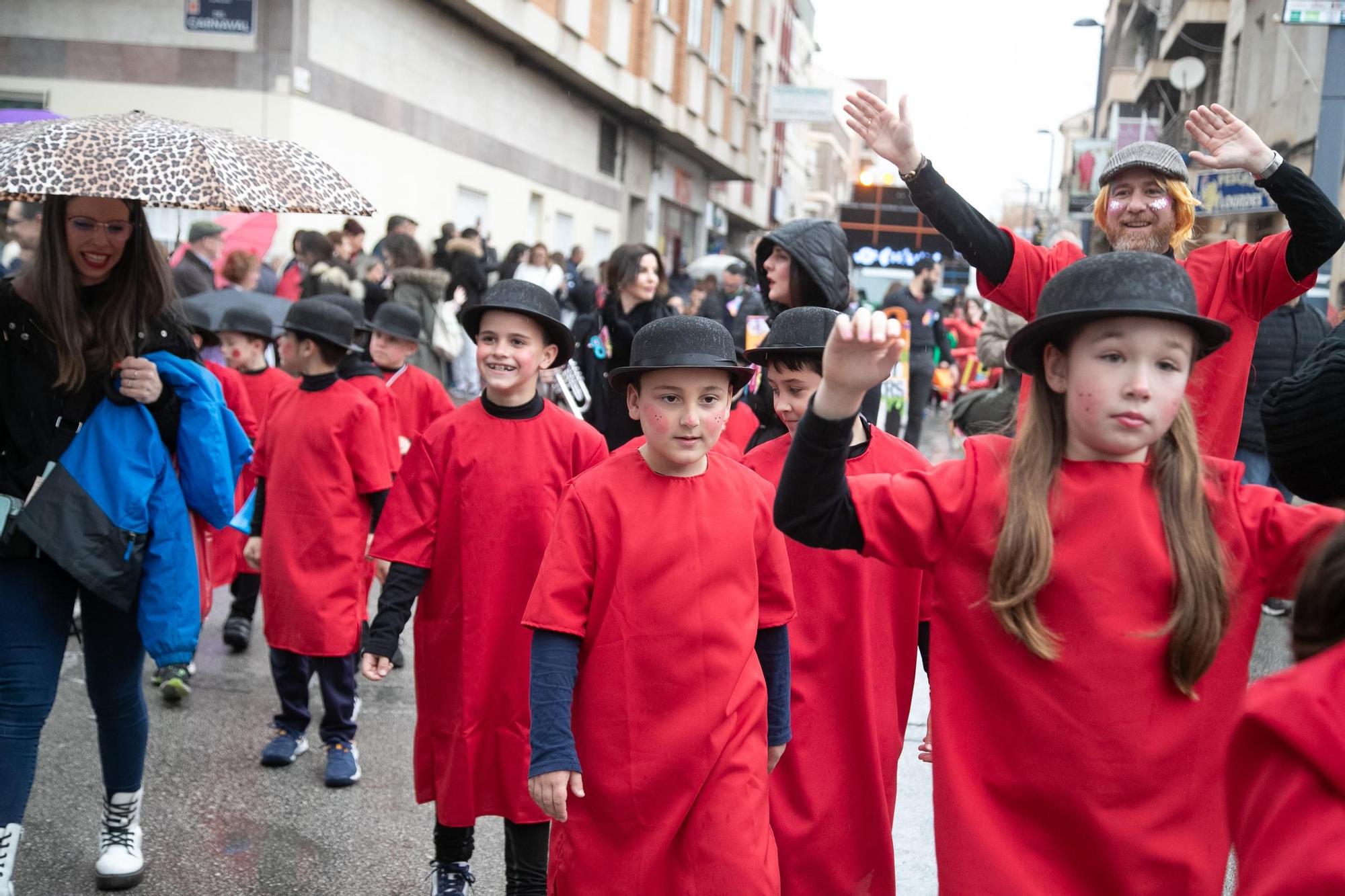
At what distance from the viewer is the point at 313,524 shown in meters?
5.71

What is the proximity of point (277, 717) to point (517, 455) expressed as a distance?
2.17m

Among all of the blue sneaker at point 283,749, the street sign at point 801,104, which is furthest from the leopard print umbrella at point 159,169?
the street sign at point 801,104

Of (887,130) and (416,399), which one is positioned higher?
(887,130)

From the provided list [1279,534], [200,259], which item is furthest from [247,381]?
[1279,534]

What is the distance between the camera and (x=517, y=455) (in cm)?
427

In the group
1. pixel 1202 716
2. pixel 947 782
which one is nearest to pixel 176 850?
pixel 947 782

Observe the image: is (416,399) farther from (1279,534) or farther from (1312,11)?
(1312,11)

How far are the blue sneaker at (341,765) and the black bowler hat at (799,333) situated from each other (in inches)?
97.2

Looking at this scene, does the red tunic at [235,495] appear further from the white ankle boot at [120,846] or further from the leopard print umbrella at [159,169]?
the leopard print umbrella at [159,169]

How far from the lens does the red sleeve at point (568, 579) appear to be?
327 cm

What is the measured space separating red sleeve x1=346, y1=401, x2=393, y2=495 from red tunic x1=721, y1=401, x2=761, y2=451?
4.62ft

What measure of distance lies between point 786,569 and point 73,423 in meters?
2.18

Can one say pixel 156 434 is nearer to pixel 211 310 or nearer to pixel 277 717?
pixel 277 717

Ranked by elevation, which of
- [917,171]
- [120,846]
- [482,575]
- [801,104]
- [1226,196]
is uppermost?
[801,104]
